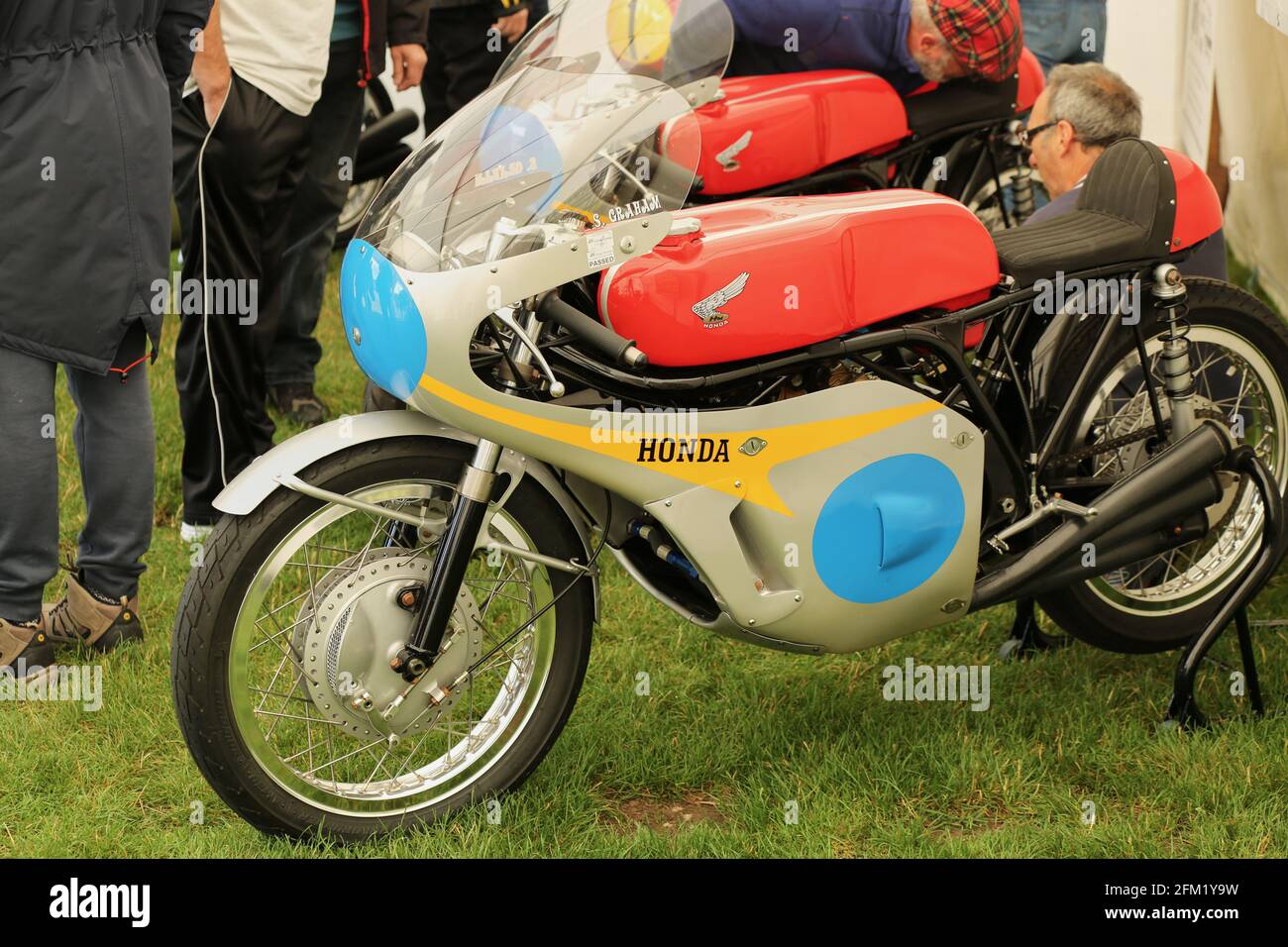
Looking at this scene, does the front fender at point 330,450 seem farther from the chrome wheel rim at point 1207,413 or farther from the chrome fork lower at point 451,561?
the chrome wheel rim at point 1207,413

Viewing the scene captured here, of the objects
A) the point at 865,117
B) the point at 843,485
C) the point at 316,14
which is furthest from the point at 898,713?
the point at 316,14

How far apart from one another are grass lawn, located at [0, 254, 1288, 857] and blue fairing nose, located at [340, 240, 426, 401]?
95 centimetres

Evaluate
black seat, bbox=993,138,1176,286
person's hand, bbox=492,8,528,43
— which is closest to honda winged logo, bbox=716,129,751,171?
black seat, bbox=993,138,1176,286

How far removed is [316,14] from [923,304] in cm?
230

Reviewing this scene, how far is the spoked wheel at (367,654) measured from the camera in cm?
296

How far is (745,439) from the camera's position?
10.1ft

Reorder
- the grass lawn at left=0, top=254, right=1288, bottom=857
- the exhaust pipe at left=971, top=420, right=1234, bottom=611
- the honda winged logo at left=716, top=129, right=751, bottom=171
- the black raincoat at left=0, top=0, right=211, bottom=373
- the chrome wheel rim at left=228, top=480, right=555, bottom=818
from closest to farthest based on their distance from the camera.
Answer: the chrome wheel rim at left=228, top=480, right=555, bottom=818 → the grass lawn at left=0, top=254, right=1288, bottom=857 → the exhaust pipe at left=971, top=420, right=1234, bottom=611 → the black raincoat at left=0, top=0, right=211, bottom=373 → the honda winged logo at left=716, top=129, right=751, bottom=171

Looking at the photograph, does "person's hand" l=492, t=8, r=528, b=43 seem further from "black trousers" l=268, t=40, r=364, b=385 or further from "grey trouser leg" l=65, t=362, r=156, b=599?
"grey trouser leg" l=65, t=362, r=156, b=599

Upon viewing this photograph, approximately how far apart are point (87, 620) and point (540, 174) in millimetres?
1927

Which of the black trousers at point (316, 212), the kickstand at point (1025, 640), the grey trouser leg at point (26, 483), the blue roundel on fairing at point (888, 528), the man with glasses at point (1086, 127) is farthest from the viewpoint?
the black trousers at point (316, 212)

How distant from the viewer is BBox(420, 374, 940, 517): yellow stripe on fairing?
9.66 feet

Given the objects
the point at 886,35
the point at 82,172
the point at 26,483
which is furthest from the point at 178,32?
the point at 886,35

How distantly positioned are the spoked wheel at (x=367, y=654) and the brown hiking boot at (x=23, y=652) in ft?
2.99

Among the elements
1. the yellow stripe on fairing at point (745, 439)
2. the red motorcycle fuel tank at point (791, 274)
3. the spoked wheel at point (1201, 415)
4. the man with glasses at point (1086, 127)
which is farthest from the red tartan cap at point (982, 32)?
the yellow stripe on fairing at point (745, 439)
